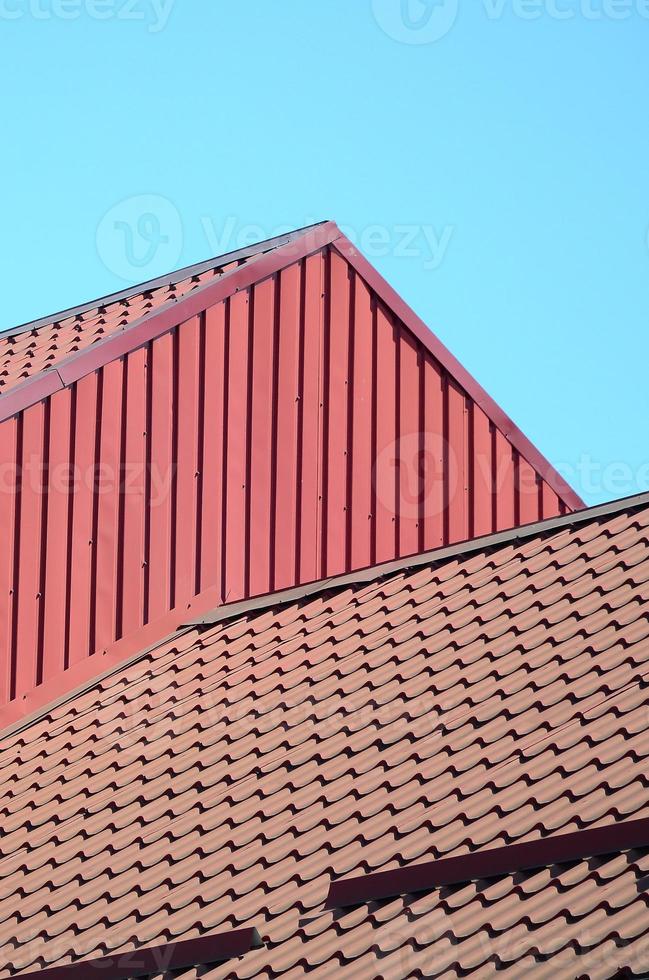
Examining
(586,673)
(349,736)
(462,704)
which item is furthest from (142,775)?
(586,673)

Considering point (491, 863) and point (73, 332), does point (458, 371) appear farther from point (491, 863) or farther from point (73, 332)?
point (491, 863)

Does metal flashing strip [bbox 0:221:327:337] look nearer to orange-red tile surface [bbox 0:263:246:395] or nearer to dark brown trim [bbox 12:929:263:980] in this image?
orange-red tile surface [bbox 0:263:246:395]

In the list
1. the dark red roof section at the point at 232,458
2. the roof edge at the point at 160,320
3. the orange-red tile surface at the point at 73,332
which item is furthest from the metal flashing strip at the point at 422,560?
Answer: the orange-red tile surface at the point at 73,332

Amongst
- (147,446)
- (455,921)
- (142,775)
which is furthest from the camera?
(147,446)

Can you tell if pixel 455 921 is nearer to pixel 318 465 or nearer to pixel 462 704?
pixel 462 704

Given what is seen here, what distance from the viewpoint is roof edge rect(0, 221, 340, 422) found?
35.5 ft

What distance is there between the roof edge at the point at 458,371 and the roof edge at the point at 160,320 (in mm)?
366

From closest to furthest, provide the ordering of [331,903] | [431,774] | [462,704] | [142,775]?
1. [331,903]
2. [431,774]
3. [462,704]
4. [142,775]

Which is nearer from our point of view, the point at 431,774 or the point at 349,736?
the point at 431,774

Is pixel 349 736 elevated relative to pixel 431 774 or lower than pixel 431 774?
elevated

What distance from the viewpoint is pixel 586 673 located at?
26.8 feet

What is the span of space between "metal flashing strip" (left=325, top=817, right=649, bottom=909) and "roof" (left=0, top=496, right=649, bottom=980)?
0.6 inches

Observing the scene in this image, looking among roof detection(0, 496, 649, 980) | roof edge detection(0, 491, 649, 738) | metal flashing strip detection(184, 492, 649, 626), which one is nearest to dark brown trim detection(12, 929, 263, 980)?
roof detection(0, 496, 649, 980)

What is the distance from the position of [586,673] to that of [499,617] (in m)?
1.31
